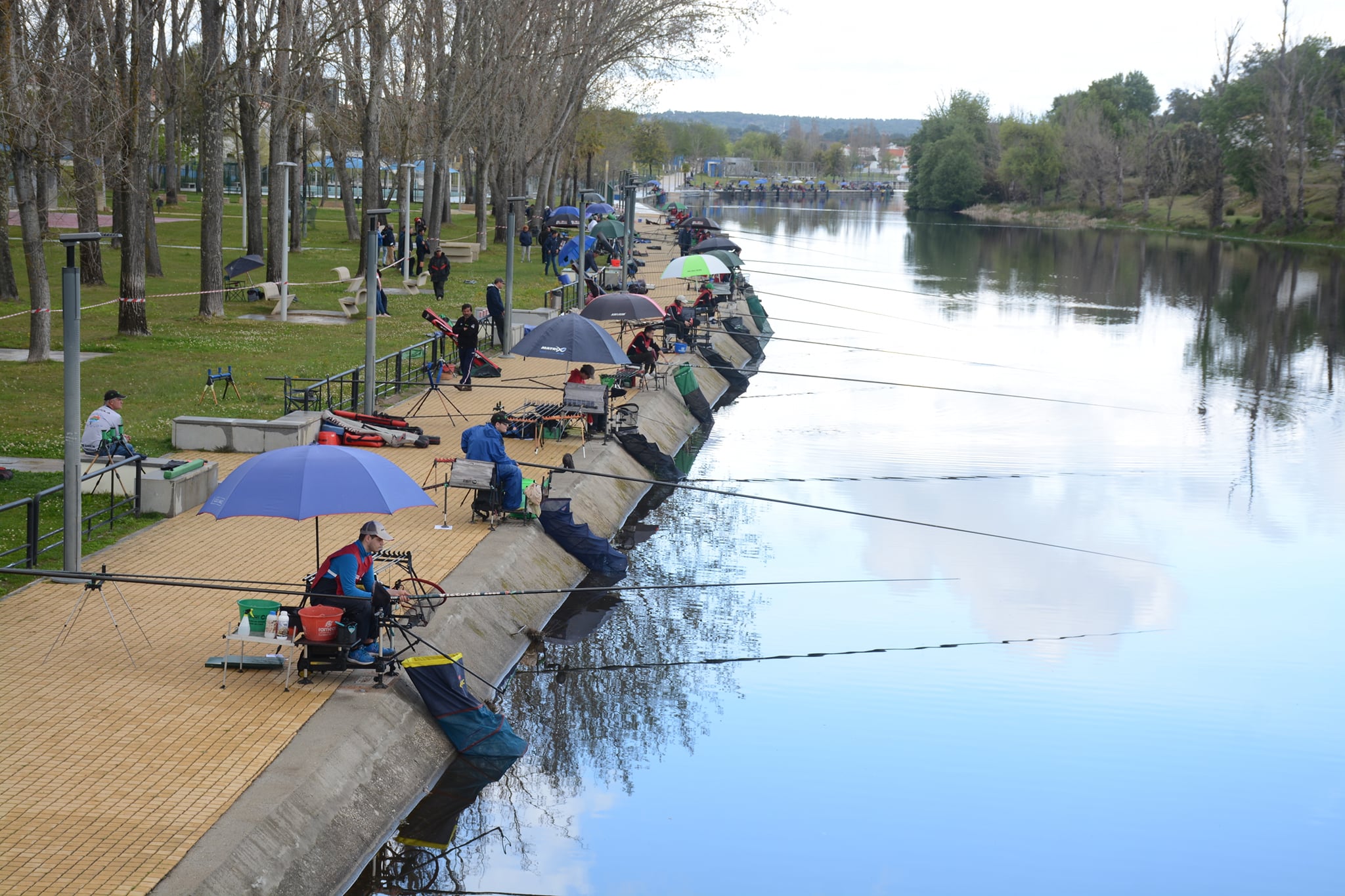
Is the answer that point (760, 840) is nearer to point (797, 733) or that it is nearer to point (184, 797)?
point (797, 733)

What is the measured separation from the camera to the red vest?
11609mm

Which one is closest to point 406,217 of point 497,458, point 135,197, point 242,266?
point 242,266

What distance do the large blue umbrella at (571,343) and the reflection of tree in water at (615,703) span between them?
3.21 metres

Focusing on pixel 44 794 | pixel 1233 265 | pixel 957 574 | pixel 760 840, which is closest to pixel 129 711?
pixel 44 794

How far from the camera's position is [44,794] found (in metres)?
9.40

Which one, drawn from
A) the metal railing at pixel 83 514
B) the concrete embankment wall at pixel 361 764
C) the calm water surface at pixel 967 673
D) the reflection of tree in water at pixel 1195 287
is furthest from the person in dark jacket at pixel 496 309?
the reflection of tree in water at pixel 1195 287

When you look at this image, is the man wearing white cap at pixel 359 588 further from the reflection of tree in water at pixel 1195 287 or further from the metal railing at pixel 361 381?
the reflection of tree in water at pixel 1195 287

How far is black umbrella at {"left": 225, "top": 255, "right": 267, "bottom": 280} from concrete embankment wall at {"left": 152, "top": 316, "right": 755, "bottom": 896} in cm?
2349

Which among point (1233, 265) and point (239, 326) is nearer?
point (239, 326)

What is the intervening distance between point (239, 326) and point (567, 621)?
1816 cm

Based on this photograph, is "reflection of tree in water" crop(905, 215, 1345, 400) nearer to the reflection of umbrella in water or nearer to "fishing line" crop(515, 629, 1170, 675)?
"fishing line" crop(515, 629, 1170, 675)

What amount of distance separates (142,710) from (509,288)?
18716mm

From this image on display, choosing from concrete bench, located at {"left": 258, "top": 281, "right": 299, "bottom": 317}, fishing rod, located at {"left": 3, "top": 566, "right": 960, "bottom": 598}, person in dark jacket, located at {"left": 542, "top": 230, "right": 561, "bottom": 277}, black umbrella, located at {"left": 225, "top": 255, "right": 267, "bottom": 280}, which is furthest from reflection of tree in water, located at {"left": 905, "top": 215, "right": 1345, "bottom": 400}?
black umbrella, located at {"left": 225, "top": 255, "right": 267, "bottom": 280}

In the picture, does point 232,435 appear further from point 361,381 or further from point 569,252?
point 569,252
